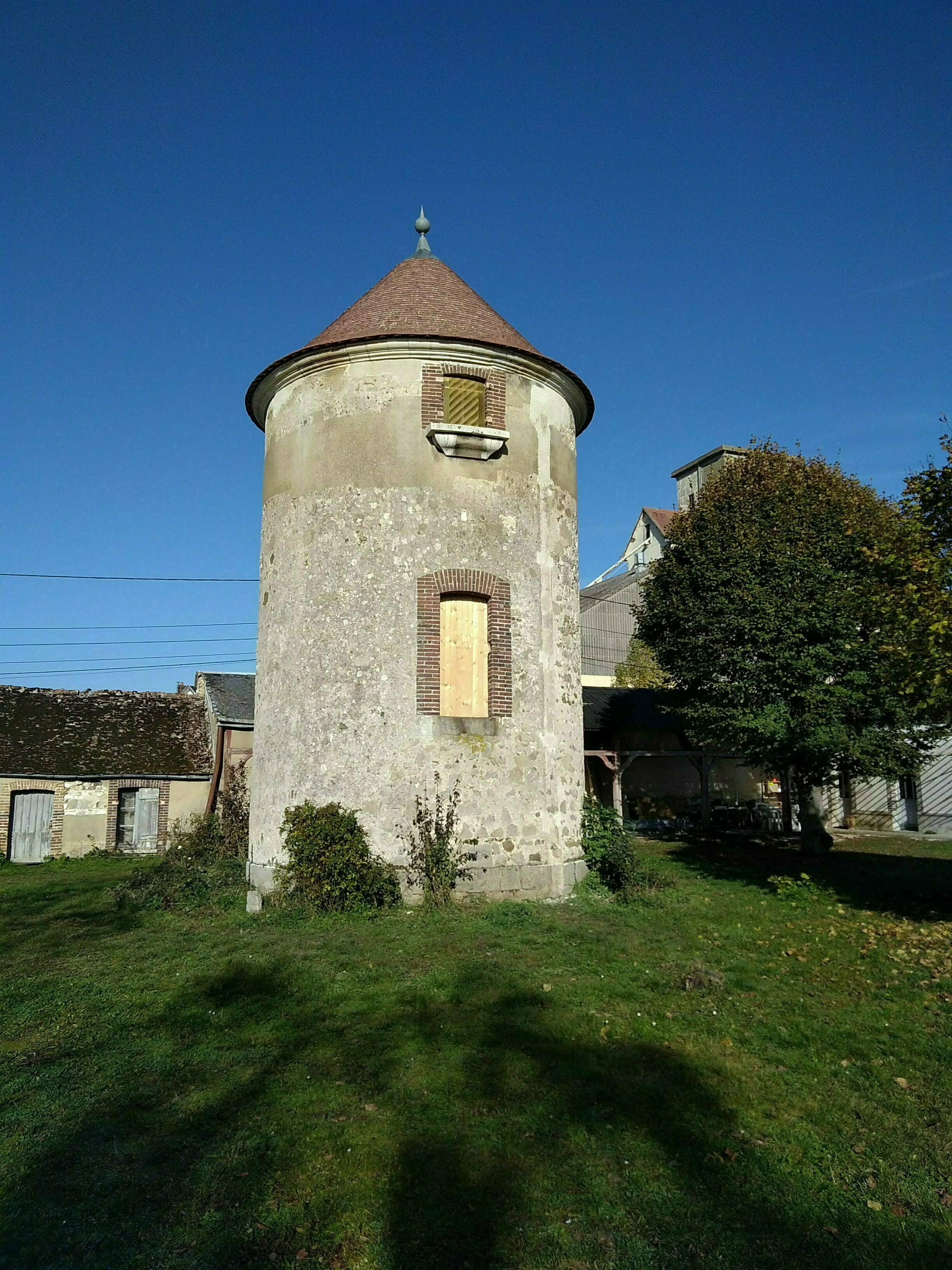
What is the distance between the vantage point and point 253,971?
8492 millimetres

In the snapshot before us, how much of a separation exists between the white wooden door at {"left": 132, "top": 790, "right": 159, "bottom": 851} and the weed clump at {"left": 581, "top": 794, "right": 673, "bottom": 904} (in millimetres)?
16056

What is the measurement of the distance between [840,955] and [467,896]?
15.7ft

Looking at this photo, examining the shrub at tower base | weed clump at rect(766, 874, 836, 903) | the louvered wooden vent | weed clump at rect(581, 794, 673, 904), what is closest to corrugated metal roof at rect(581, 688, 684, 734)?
the shrub at tower base

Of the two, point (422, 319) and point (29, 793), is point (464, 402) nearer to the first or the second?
point (422, 319)

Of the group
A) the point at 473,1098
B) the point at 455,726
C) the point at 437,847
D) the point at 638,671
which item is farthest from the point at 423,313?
the point at 638,671

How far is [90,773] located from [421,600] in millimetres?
16566

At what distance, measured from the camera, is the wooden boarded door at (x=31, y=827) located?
75.7 ft

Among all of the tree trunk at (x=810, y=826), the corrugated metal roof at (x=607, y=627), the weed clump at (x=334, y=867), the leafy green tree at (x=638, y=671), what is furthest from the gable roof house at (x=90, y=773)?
the corrugated metal roof at (x=607, y=627)

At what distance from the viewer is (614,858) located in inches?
500

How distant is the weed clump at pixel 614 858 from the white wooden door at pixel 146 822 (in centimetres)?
1606

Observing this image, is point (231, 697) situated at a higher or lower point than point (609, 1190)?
higher

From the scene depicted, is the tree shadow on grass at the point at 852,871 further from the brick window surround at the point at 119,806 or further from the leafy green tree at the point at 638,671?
the brick window surround at the point at 119,806

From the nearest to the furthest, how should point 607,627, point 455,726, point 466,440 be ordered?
point 455,726, point 466,440, point 607,627

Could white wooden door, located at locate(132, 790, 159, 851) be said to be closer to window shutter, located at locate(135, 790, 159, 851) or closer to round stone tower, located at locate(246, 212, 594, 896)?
window shutter, located at locate(135, 790, 159, 851)
